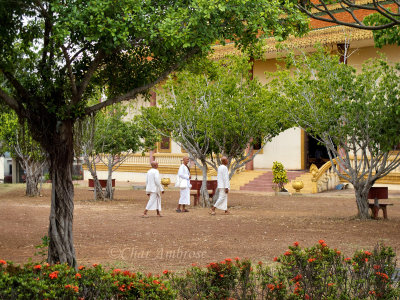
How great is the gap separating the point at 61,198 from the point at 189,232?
536 centimetres

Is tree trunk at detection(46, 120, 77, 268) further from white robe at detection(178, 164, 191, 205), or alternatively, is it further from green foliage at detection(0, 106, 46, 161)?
green foliage at detection(0, 106, 46, 161)

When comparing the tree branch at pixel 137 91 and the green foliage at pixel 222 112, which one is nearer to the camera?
the tree branch at pixel 137 91

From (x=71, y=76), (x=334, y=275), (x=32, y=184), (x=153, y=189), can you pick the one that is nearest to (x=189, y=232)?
(x=153, y=189)

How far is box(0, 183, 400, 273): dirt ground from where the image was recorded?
905 cm

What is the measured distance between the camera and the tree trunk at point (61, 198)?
22.0 ft

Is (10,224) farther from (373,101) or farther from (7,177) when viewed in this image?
(7,177)

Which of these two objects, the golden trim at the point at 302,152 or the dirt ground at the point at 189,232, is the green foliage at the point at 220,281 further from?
the golden trim at the point at 302,152

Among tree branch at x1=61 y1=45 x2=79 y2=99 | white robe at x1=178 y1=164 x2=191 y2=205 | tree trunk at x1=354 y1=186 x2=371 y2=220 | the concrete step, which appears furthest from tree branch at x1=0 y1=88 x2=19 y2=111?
the concrete step

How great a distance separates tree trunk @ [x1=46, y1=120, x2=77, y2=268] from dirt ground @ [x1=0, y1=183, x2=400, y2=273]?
56.2 inches

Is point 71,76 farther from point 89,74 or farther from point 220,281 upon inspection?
point 220,281

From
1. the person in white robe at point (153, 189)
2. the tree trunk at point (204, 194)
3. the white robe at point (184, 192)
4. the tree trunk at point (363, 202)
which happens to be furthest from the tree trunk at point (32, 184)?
the tree trunk at point (363, 202)

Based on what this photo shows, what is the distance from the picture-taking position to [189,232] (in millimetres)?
11859

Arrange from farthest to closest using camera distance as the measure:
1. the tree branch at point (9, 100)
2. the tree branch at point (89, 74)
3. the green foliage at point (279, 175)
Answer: the green foliage at point (279, 175), the tree branch at point (89, 74), the tree branch at point (9, 100)

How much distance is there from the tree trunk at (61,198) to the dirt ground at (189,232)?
1427 mm
